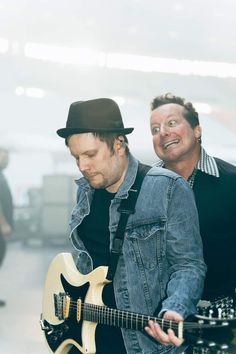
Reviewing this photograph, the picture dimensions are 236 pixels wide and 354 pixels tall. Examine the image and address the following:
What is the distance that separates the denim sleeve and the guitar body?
262 millimetres

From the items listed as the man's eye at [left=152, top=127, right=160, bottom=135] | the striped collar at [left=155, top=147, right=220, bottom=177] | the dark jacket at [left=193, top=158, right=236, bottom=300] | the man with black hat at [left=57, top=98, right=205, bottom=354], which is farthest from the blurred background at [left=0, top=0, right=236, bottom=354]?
the man with black hat at [left=57, top=98, right=205, bottom=354]

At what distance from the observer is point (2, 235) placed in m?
→ 4.93

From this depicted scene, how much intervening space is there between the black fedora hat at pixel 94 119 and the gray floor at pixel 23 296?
2.34 m

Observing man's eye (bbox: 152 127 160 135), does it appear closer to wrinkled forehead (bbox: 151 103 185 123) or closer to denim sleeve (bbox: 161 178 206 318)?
wrinkled forehead (bbox: 151 103 185 123)

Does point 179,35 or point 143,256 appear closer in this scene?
point 143,256

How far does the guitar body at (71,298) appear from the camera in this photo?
195 cm

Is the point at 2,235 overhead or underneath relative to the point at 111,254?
underneath

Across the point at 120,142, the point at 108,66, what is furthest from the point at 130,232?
the point at 108,66

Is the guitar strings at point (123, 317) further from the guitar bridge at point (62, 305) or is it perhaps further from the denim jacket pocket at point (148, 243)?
the denim jacket pocket at point (148, 243)

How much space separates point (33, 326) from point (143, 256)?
2822 millimetres

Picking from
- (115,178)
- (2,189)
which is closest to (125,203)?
(115,178)

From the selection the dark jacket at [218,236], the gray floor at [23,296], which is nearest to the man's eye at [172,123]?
the dark jacket at [218,236]

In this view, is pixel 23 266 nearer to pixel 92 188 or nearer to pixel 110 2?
pixel 110 2

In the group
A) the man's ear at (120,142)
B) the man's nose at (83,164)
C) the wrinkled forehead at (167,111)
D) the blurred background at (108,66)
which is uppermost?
the blurred background at (108,66)
